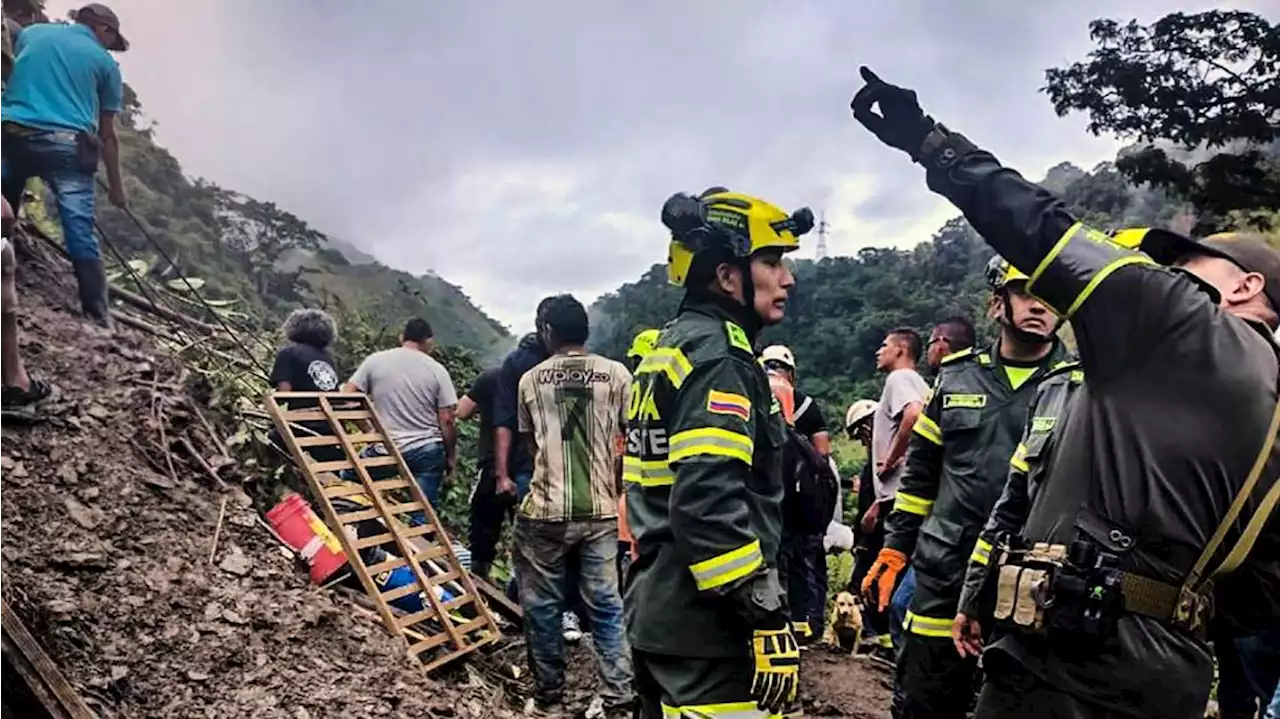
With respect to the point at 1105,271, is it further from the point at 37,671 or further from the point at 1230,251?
the point at 37,671

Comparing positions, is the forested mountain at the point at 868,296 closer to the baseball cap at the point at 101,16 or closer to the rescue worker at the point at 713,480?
the baseball cap at the point at 101,16

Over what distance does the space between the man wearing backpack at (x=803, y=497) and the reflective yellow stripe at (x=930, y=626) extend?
1.47ft

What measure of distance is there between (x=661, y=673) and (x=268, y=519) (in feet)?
10.3

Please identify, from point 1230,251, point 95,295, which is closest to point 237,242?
point 95,295

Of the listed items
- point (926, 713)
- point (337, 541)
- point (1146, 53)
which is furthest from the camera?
point (1146, 53)

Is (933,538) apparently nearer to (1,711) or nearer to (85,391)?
(1,711)

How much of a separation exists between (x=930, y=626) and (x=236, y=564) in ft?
10.1

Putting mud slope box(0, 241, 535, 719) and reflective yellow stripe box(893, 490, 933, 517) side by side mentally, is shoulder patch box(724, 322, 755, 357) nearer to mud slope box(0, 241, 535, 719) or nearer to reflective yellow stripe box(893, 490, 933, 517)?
reflective yellow stripe box(893, 490, 933, 517)

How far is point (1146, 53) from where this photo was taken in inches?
580

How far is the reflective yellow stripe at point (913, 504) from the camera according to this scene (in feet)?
11.6

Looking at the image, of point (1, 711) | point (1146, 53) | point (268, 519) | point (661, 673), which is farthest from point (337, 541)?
point (1146, 53)

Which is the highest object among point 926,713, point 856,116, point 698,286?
point 856,116

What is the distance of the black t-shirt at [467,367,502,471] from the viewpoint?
576cm

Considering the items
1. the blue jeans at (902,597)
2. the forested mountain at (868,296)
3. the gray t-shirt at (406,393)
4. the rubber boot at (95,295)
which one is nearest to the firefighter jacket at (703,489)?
the blue jeans at (902,597)
